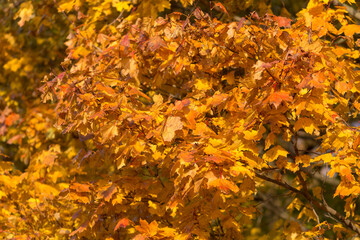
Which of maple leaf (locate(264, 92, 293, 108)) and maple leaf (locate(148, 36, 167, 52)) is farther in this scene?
maple leaf (locate(148, 36, 167, 52))

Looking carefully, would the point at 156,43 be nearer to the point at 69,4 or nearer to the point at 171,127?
the point at 171,127

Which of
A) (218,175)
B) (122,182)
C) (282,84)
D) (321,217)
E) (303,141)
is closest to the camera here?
(218,175)

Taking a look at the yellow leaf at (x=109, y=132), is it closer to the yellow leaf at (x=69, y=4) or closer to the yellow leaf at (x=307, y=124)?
the yellow leaf at (x=307, y=124)

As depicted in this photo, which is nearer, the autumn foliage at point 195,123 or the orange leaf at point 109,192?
the autumn foliage at point 195,123

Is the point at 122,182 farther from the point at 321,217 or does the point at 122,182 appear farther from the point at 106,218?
the point at 321,217

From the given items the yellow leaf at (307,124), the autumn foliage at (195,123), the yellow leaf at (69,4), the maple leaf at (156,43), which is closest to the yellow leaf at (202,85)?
the autumn foliage at (195,123)

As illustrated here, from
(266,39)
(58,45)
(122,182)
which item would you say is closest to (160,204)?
(122,182)

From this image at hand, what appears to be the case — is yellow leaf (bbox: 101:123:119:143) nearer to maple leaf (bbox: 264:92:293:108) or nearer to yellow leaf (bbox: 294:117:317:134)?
maple leaf (bbox: 264:92:293:108)

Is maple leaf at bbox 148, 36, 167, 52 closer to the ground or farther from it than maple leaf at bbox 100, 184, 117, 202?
farther from it

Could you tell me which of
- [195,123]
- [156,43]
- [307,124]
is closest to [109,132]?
[195,123]

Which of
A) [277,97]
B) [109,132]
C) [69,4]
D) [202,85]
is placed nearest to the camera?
[277,97]

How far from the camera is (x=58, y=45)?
22.7 feet

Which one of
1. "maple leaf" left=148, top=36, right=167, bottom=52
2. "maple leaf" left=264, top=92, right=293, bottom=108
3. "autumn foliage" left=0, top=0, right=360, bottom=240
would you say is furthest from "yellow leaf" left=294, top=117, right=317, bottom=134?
"maple leaf" left=148, top=36, right=167, bottom=52

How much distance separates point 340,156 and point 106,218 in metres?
1.75
